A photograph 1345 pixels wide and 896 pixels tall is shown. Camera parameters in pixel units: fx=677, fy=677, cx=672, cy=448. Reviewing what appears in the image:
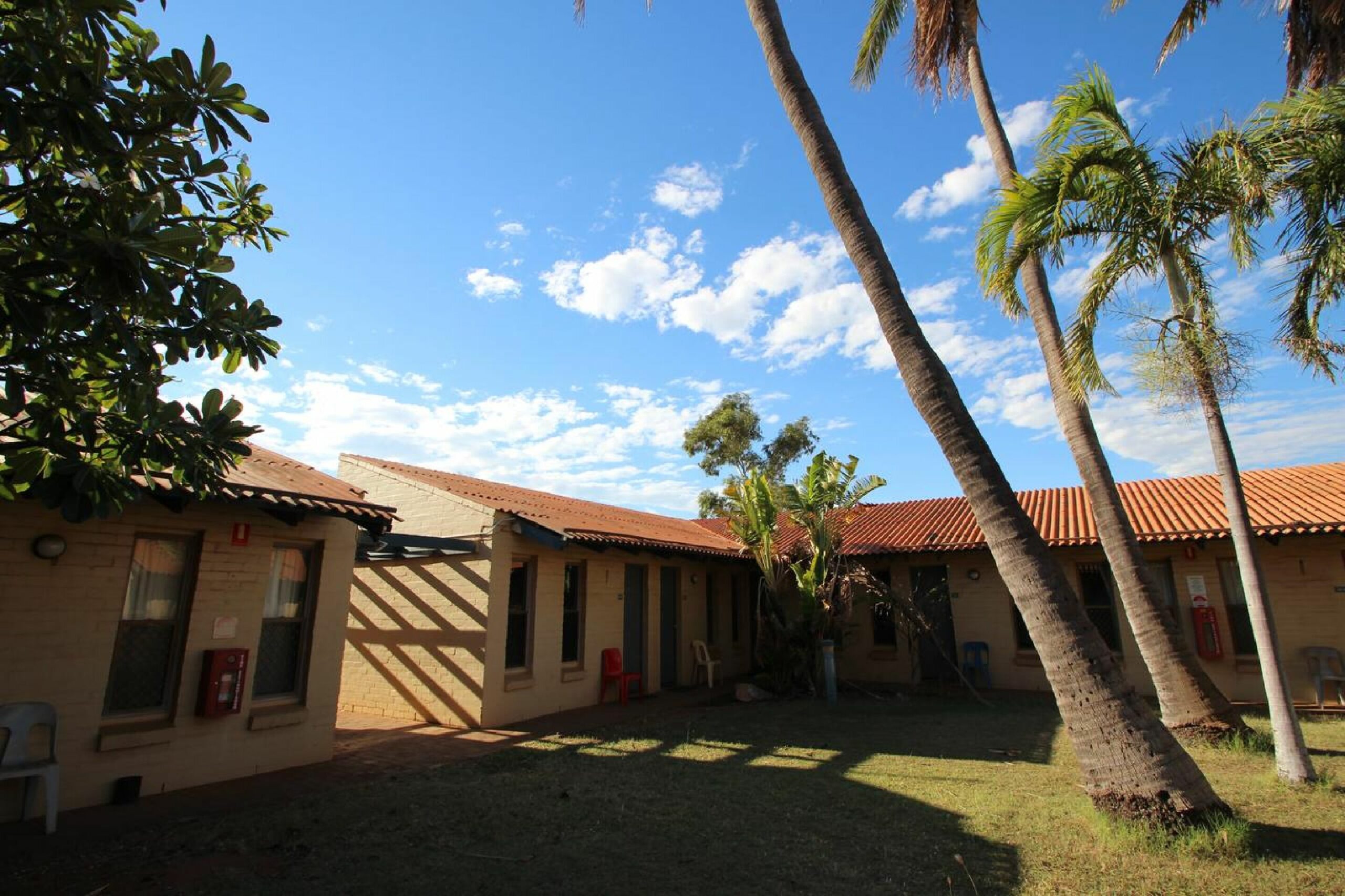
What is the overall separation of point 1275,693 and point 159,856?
31.5 ft

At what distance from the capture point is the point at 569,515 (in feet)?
44.5

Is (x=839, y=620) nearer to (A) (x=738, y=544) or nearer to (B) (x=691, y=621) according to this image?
(B) (x=691, y=621)

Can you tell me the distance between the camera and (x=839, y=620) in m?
13.7

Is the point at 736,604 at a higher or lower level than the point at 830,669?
higher

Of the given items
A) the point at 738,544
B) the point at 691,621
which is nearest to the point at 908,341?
the point at 691,621

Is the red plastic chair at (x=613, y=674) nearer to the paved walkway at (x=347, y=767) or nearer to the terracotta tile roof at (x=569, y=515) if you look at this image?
the paved walkway at (x=347, y=767)

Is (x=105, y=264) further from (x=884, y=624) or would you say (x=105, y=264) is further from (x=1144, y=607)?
(x=884, y=624)

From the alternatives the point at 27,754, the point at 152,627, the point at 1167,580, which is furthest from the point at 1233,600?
the point at 27,754

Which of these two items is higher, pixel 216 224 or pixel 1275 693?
pixel 216 224

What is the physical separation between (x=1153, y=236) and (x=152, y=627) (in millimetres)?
10866

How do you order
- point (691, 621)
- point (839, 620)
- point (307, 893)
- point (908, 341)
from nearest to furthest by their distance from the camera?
point (307, 893) < point (908, 341) < point (839, 620) < point (691, 621)

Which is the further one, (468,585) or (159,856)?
(468,585)

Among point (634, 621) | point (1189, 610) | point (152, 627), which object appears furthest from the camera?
point (634, 621)

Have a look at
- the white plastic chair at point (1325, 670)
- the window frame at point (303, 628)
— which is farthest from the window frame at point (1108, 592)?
the window frame at point (303, 628)
